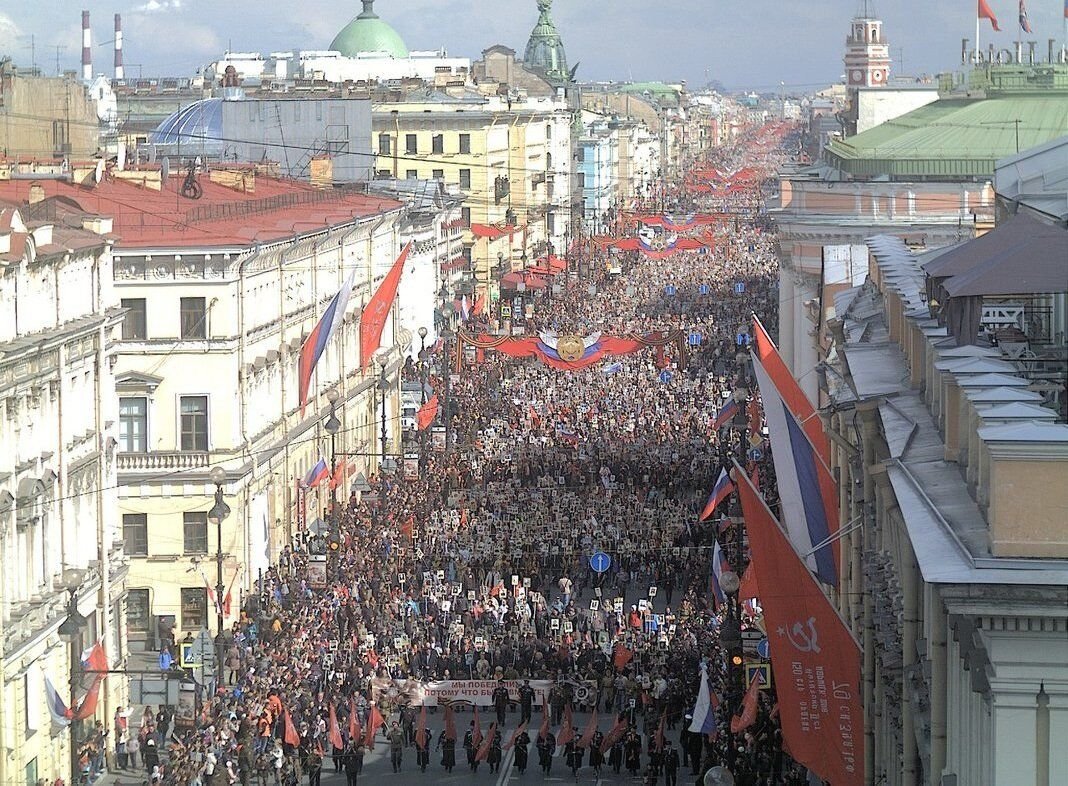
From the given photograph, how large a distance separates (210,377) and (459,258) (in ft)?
162

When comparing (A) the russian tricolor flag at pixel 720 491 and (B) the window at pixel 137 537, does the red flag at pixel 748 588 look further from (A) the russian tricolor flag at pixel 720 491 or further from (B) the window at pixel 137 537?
(B) the window at pixel 137 537

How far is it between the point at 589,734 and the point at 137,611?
13995 mm

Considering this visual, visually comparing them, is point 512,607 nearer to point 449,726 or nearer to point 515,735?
point 515,735

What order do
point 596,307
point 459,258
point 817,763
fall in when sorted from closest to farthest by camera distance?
point 817,763 < point 459,258 < point 596,307

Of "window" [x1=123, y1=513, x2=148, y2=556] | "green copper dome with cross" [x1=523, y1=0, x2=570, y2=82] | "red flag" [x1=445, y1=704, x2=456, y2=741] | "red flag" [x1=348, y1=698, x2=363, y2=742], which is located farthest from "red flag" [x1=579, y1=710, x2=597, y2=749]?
"green copper dome with cross" [x1=523, y1=0, x2=570, y2=82]

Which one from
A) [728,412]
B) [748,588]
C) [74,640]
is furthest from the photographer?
[728,412]

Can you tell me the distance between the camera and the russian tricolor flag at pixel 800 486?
2888cm

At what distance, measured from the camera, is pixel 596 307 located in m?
104

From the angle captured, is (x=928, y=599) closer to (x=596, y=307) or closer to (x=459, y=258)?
(x=459, y=258)

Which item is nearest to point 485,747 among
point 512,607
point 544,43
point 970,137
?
point 512,607

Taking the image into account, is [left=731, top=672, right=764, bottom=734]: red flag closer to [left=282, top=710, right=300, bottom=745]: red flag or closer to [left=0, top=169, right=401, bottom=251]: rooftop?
[left=282, top=710, right=300, bottom=745]: red flag

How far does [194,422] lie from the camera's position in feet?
153

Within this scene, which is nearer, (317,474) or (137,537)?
(137,537)

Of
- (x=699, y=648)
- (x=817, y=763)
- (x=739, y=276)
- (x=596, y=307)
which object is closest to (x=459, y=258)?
(x=596, y=307)
